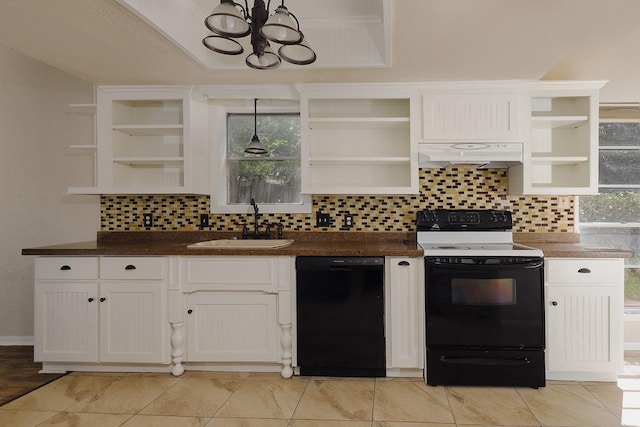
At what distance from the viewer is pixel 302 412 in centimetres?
224

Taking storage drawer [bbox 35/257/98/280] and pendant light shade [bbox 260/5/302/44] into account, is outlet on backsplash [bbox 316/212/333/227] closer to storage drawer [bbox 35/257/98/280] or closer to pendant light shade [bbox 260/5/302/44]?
storage drawer [bbox 35/257/98/280]

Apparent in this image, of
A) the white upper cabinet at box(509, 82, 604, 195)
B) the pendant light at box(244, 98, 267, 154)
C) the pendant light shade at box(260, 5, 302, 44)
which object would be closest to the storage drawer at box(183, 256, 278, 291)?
the pendant light at box(244, 98, 267, 154)

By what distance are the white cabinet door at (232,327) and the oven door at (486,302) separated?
1.05m

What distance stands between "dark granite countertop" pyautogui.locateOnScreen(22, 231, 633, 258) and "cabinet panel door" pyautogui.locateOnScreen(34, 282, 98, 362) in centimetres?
25

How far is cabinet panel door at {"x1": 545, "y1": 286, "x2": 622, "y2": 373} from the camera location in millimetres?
2523

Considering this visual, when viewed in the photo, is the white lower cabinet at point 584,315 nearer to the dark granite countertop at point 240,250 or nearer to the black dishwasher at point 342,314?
the dark granite countertop at point 240,250

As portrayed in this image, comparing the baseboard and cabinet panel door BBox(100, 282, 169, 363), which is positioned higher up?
cabinet panel door BBox(100, 282, 169, 363)

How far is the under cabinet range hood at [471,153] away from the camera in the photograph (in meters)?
2.82

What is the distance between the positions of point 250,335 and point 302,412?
25.4 inches

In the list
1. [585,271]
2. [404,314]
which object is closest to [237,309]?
[404,314]

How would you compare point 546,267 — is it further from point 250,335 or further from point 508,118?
point 250,335

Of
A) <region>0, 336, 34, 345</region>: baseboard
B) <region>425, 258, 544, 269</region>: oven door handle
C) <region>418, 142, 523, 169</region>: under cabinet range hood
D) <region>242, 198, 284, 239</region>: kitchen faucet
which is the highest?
<region>418, 142, 523, 169</region>: under cabinet range hood

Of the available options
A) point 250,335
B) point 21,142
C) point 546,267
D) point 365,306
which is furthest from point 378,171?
point 21,142

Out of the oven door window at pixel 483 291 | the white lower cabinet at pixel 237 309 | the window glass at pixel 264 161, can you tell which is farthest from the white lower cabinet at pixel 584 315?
the window glass at pixel 264 161
